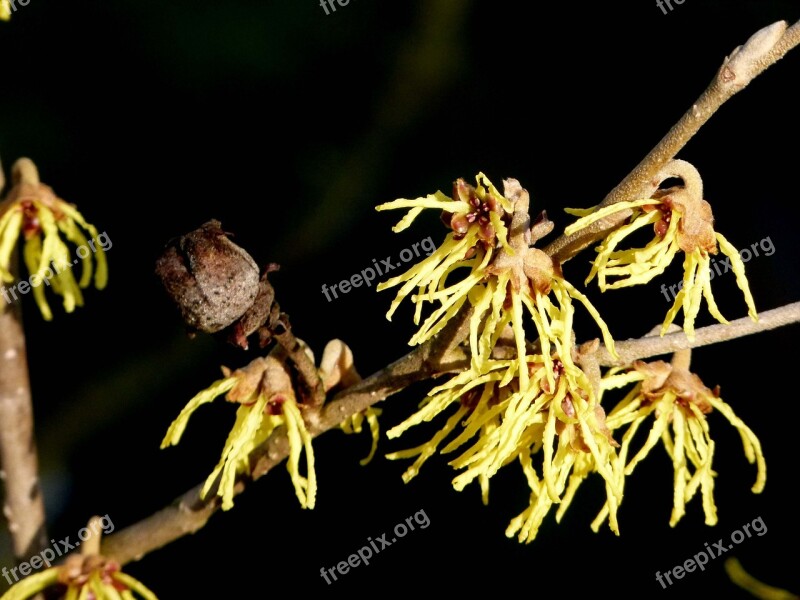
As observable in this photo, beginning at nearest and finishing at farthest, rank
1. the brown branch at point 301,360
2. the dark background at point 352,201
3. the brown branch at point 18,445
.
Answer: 1. the brown branch at point 301,360
2. the brown branch at point 18,445
3. the dark background at point 352,201

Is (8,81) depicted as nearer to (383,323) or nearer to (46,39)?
(46,39)

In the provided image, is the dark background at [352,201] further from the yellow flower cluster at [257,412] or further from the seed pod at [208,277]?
the seed pod at [208,277]

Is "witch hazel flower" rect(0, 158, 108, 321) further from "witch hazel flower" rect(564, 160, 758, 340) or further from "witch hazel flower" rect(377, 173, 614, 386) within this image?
"witch hazel flower" rect(564, 160, 758, 340)

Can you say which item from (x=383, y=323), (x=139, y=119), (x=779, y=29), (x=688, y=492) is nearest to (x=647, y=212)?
(x=779, y=29)

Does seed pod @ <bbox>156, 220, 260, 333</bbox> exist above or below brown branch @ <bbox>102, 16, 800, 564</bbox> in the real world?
Result: above

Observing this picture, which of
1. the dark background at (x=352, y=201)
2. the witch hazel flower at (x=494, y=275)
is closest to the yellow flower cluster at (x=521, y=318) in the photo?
the witch hazel flower at (x=494, y=275)

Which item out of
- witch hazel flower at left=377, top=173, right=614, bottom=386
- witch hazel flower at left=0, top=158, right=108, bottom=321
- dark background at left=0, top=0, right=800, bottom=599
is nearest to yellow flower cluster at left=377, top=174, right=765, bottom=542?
witch hazel flower at left=377, top=173, right=614, bottom=386

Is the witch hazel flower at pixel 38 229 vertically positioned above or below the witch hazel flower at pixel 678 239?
above
